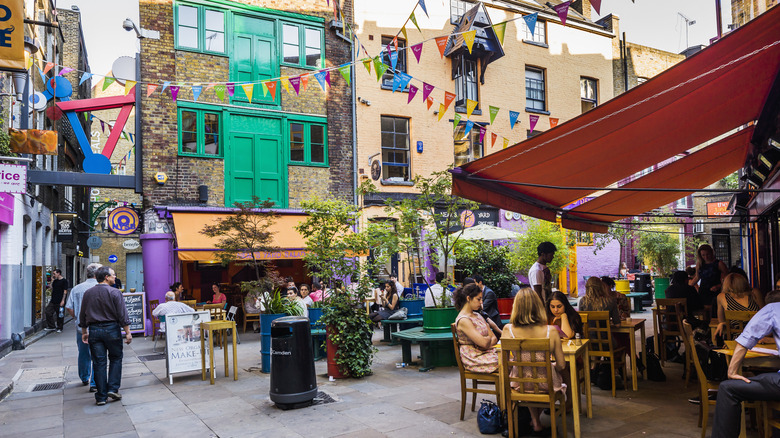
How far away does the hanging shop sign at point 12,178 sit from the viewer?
→ 26.0 feet

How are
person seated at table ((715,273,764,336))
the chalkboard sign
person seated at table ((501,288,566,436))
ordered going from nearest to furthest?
1. person seated at table ((501,288,566,436))
2. person seated at table ((715,273,764,336))
3. the chalkboard sign

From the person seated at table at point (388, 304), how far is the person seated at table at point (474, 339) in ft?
19.6

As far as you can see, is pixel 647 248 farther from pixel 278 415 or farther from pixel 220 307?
pixel 278 415

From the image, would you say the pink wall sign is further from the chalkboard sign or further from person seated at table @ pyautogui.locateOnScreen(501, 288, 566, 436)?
person seated at table @ pyautogui.locateOnScreen(501, 288, 566, 436)

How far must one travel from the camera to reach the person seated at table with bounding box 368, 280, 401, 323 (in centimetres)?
1173

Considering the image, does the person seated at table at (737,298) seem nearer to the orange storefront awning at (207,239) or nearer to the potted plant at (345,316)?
the potted plant at (345,316)

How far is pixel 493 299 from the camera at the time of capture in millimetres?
8430

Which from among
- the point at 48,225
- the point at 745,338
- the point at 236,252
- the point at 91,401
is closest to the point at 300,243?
the point at 236,252

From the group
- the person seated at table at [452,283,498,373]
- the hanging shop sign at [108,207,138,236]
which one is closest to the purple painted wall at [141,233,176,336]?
the hanging shop sign at [108,207,138,236]

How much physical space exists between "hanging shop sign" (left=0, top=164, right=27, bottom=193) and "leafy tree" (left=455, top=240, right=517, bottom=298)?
765 cm

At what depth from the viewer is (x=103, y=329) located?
7.04 m

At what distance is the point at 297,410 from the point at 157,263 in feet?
30.8

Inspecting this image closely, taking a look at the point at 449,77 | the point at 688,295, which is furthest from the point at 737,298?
the point at 449,77

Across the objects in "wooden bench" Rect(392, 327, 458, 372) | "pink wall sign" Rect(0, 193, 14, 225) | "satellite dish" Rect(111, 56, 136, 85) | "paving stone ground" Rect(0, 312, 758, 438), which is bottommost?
"paving stone ground" Rect(0, 312, 758, 438)
